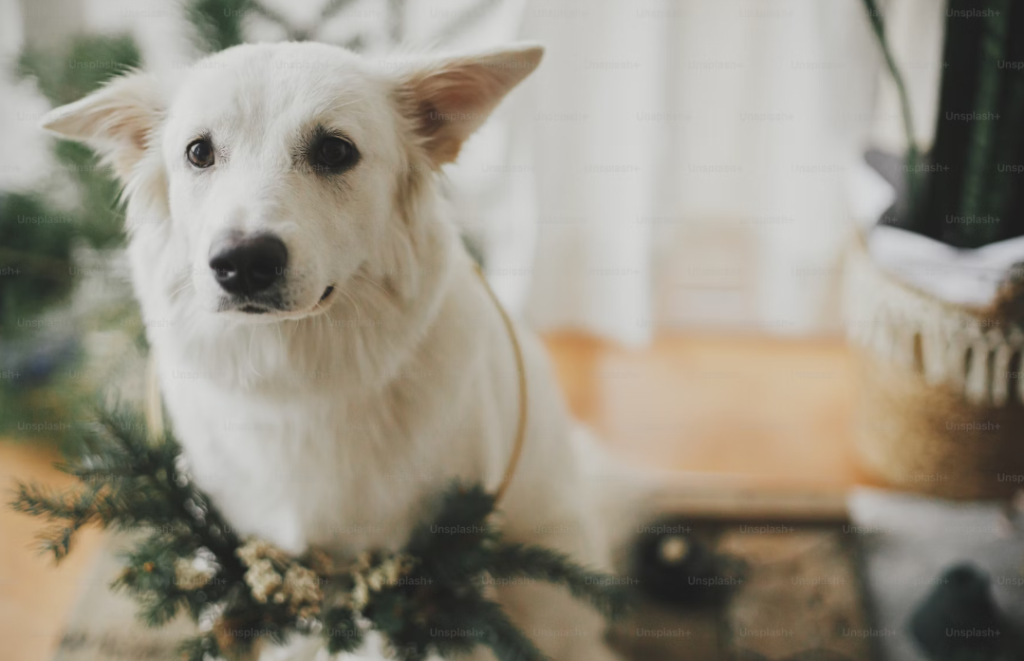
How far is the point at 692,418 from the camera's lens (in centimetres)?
231

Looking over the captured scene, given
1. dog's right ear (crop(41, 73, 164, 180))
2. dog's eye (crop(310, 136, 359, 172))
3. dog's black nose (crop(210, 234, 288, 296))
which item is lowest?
dog's black nose (crop(210, 234, 288, 296))

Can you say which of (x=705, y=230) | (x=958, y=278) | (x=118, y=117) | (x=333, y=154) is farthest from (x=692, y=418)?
(x=118, y=117)

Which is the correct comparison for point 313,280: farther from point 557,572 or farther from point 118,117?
point 557,572

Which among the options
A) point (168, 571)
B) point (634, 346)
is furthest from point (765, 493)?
point (168, 571)

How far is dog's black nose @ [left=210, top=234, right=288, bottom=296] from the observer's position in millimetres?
938

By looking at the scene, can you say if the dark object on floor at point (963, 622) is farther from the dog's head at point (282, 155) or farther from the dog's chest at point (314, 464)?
the dog's head at point (282, 155)

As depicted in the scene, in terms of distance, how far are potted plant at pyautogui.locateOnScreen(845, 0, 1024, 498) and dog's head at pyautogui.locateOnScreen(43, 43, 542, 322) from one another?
966mm

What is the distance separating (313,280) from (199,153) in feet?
0.79

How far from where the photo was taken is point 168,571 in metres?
1.11

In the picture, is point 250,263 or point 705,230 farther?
point 705,230

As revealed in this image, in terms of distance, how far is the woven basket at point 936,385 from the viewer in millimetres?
1658

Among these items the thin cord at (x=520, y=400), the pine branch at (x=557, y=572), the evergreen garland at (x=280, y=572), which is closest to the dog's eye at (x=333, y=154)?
the thin cord at (x=520, y=400)

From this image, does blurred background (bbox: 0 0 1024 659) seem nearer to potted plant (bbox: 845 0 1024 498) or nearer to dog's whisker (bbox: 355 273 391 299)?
potted plant (bbox: 845 0 1024 498)

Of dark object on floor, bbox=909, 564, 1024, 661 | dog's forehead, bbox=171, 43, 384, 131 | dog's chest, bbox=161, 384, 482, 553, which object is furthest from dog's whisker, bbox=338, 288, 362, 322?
dark object on floor, bbox=909, 564, 1024, 661
